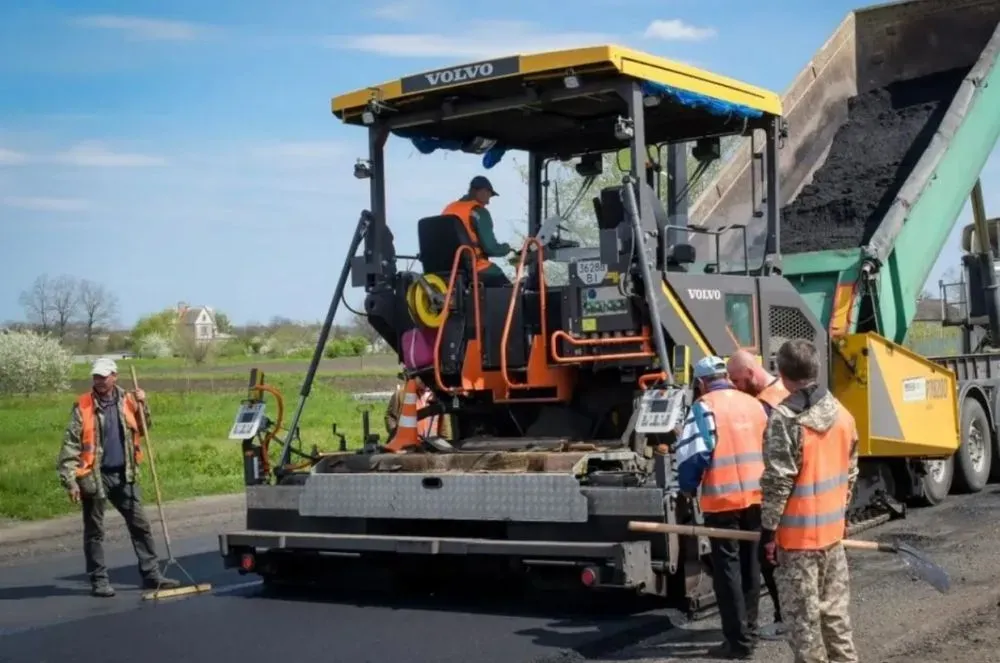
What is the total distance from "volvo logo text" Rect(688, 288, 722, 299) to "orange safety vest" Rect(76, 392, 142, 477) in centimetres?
397

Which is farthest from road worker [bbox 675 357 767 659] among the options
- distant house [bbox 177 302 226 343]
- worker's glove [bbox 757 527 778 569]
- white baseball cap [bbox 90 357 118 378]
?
distant house [bbox 177 302 226 343]

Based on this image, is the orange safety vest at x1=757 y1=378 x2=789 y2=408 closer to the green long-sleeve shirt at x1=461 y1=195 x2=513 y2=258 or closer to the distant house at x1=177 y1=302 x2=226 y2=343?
the green long-sleeve shirt at x1=461 y1=195 x2=513 y2=258

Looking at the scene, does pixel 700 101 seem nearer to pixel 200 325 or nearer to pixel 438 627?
pixel 438 627

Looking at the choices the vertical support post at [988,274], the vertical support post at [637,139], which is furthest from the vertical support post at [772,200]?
the vertical support post at [988,274]

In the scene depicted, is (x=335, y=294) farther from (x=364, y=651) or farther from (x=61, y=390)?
(x=61, y=390)

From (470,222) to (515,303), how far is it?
667 millimetres

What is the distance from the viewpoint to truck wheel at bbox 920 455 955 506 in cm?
1122

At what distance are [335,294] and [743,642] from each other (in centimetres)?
364

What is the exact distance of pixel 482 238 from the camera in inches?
329

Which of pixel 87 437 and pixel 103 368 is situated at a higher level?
pixel 103 368

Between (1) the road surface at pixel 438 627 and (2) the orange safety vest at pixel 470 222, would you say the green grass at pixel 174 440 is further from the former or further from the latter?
(2) the orange safety vest at pixel 470 222

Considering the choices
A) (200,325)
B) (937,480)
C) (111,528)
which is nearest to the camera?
(937,480)

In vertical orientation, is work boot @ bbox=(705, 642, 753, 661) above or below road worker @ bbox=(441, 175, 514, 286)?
below

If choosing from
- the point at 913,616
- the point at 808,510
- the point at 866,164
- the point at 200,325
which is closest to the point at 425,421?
the point at 913,616
